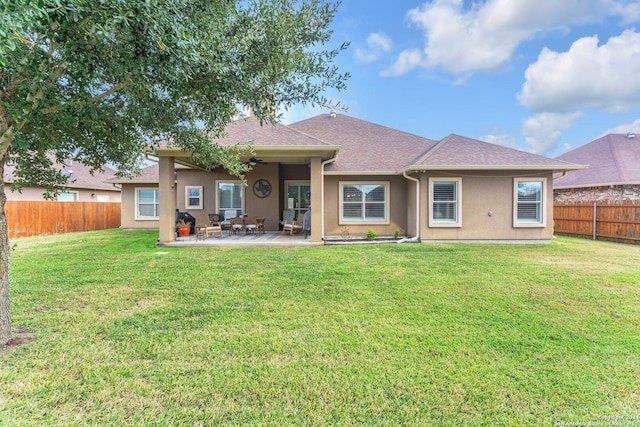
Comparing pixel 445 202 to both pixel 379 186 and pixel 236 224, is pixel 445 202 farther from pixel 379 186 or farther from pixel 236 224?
pixel 236 224

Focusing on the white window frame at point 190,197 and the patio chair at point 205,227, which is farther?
the white window frame at point 190,197

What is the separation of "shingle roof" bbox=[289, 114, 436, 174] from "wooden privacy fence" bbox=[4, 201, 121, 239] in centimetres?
1230

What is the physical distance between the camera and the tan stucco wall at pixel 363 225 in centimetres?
1213

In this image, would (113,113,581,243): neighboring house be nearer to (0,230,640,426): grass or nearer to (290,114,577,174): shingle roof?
(290,114,577,174): shingle roof

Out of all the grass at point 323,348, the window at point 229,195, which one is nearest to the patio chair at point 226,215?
the window at point 229,195

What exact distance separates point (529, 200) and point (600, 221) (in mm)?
4935

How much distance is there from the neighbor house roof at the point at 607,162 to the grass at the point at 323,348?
11.7 metres

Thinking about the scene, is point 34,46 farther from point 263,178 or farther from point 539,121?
point 539,121

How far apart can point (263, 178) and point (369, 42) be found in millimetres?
7918

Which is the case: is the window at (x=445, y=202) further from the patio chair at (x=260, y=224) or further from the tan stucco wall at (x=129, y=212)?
the tan stucco wall at (x=129, y=212)

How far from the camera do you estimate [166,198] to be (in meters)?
10.2

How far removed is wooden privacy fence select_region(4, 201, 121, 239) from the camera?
1336 cm

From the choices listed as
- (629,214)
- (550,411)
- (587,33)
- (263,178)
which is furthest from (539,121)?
(550,411)

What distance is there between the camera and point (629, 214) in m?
11.7
